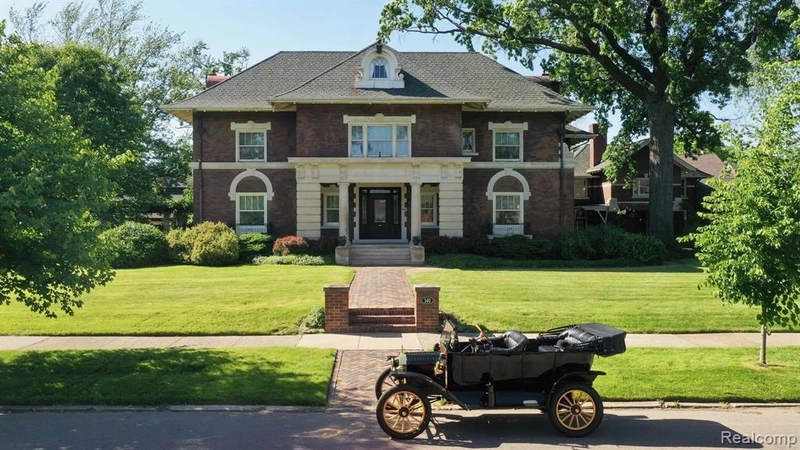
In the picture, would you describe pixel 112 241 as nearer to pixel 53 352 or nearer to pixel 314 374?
pixel 53 352

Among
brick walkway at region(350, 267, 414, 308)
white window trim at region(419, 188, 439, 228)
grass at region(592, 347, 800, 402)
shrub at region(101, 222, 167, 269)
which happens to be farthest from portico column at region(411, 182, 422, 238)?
grass at region(592, 347, 800, 402)

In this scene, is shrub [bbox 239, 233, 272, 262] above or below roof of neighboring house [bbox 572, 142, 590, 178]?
below

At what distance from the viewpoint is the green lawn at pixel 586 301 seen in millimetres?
14016

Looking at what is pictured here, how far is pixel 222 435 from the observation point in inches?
289

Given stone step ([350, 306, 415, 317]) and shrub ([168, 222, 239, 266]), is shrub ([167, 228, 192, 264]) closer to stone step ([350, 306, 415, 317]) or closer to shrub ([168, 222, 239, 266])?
shrub ([168, 222, 239, 266])

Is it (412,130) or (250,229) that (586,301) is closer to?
(412,130)

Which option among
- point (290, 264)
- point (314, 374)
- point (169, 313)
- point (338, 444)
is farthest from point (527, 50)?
point (338, 444)

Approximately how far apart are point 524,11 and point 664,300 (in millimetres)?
16826

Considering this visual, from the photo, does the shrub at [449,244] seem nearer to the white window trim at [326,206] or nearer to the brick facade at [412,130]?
the brick facade at [412,130]

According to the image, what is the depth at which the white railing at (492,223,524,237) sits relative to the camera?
2921cm

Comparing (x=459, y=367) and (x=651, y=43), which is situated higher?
(x=651, y=43)

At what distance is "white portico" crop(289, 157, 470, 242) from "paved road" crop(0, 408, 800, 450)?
62.9 feet

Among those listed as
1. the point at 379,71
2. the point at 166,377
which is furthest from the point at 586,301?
the point at 379,71

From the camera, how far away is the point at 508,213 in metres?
29.4
